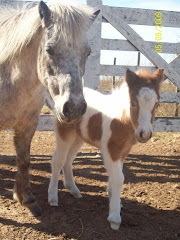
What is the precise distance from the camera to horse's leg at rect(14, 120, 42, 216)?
11.1 ft

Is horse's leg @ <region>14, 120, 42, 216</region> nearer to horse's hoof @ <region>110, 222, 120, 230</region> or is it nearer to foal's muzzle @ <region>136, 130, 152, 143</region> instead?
horse's hoof @ <region>110, 222, 120, 230</region>

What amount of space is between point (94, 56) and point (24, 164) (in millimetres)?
2622

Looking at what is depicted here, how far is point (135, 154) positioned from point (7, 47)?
3.69 metres

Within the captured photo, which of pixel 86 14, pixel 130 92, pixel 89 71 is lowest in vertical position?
pixel 130 92

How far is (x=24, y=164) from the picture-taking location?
3562 mm

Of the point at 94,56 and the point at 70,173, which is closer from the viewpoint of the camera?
the point at 70,173

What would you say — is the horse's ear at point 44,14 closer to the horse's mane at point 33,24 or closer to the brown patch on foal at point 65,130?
the horse's mane at point 33,24

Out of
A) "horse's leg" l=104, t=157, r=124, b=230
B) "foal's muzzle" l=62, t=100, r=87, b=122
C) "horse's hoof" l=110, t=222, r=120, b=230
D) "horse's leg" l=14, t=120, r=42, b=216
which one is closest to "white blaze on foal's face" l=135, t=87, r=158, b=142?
"horse's leg" l=104, t=157, r=124, b=230

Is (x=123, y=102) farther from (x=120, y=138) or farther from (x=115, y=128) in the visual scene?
(x=120, y=138)

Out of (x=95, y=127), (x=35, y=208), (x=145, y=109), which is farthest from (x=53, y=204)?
(x=145, y=109)

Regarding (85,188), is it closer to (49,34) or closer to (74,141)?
(74,141)

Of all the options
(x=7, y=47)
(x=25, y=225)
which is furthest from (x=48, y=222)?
(x=7, y=47)

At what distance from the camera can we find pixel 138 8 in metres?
5.44

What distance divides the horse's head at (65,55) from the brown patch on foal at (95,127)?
1.03 m
